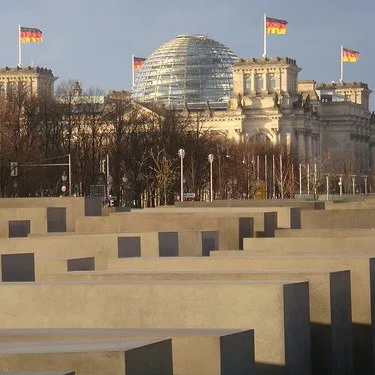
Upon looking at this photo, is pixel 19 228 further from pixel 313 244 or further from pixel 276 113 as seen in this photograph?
pixel 276 113

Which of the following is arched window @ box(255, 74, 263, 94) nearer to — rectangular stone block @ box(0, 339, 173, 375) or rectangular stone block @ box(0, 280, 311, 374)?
rectangular stone block @ box(0, 280, 311, 374)

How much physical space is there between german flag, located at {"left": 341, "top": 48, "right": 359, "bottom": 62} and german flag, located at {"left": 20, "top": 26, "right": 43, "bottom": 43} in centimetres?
4164

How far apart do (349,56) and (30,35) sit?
4366cm

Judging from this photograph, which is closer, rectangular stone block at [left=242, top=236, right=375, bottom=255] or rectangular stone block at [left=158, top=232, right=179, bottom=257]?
rectangular stone block at [left=242, top=236, right=375, bottom=255]

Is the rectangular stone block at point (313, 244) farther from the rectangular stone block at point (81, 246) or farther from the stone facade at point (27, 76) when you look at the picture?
the stone facade at point (27, 76)

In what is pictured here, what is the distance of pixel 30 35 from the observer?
5945 inches

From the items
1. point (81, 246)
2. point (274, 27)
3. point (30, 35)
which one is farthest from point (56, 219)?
point (274, 27)

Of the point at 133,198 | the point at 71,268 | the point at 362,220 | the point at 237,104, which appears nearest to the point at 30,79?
the point at 237,104

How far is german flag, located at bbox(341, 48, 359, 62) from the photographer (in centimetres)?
18450

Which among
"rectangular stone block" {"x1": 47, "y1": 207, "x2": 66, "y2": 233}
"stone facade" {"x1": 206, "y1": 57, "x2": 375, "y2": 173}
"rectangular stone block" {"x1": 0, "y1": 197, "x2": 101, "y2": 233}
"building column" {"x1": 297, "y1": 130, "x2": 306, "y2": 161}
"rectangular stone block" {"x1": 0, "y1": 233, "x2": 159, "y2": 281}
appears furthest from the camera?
"stone facade" {"x1": 206, "y1": 57, "x2": 375, "y2": 173}

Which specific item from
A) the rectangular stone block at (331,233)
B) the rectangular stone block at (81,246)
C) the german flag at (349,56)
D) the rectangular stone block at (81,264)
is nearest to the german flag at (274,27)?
the german flag at (349,56)

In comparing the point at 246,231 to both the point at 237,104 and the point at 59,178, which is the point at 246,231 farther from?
the point at 237,104

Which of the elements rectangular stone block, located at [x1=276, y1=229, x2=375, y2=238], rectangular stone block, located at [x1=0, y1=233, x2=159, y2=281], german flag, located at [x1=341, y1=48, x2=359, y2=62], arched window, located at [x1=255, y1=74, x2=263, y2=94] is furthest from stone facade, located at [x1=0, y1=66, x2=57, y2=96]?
rectangular stone block, located at [x1=0, y1=233, x2=159, y2=281]

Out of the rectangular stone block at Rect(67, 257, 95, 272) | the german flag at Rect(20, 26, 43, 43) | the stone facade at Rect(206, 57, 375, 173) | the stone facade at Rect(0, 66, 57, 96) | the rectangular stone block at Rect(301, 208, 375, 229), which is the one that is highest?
the german flag at Rect(20, 26, 43, 43)
